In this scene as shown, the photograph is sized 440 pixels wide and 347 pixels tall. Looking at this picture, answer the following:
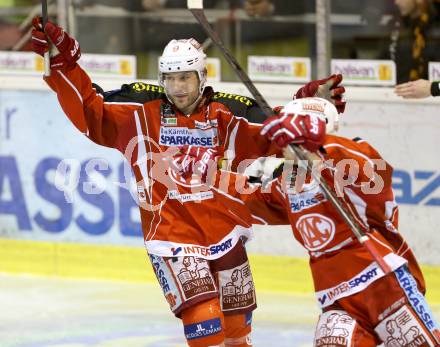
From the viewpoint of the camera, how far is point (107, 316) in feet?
21.5

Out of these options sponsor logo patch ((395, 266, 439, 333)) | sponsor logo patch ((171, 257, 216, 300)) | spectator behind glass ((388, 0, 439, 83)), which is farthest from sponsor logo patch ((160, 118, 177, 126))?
spectator behind glass ((388, 0, 439, 83))

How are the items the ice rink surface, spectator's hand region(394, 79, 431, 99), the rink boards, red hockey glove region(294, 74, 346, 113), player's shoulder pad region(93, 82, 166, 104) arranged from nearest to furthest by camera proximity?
1. red hockey glove region(294, 74, 346, 113)
2. player's shoulder pad region(93, 82, 166, 104)
3. spectator's hand region(394, 79, 431, 99)
4. the ice rink surface
5. the rink boards

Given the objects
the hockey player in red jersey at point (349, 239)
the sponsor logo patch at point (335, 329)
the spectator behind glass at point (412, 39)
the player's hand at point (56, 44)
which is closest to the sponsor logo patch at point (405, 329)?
the hockey player in red jersey at point (349, 239)

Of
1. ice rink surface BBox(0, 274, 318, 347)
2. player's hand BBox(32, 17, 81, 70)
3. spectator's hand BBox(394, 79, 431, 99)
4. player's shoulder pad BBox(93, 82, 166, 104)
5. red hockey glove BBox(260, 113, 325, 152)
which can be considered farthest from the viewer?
ice rink surface BBox(0, 274, 318, 347)

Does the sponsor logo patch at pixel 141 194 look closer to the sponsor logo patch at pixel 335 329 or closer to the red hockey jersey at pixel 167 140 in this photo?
the red hockey jersey at pixel 167 140

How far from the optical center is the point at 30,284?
724 cm

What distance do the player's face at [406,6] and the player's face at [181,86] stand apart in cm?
221

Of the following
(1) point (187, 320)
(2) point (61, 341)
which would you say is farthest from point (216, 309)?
(2) point (61, 341)

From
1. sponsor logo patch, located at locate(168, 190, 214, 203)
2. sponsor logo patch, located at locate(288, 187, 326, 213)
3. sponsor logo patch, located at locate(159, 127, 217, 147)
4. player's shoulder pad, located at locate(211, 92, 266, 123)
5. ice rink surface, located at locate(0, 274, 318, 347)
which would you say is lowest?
ice rink surface, located at locate(0, 274, 318, 347)

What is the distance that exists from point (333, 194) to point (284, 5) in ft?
10.1

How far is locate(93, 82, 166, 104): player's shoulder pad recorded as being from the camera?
4992 mm

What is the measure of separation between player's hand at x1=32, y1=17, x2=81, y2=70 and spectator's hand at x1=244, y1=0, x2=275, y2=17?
242 centimetres

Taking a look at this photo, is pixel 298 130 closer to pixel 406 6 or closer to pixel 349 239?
pixel 349 239

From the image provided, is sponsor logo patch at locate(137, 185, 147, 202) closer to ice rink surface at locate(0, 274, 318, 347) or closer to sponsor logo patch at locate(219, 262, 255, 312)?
sponsor logo patch at locate(219, 262, 255, 312)
